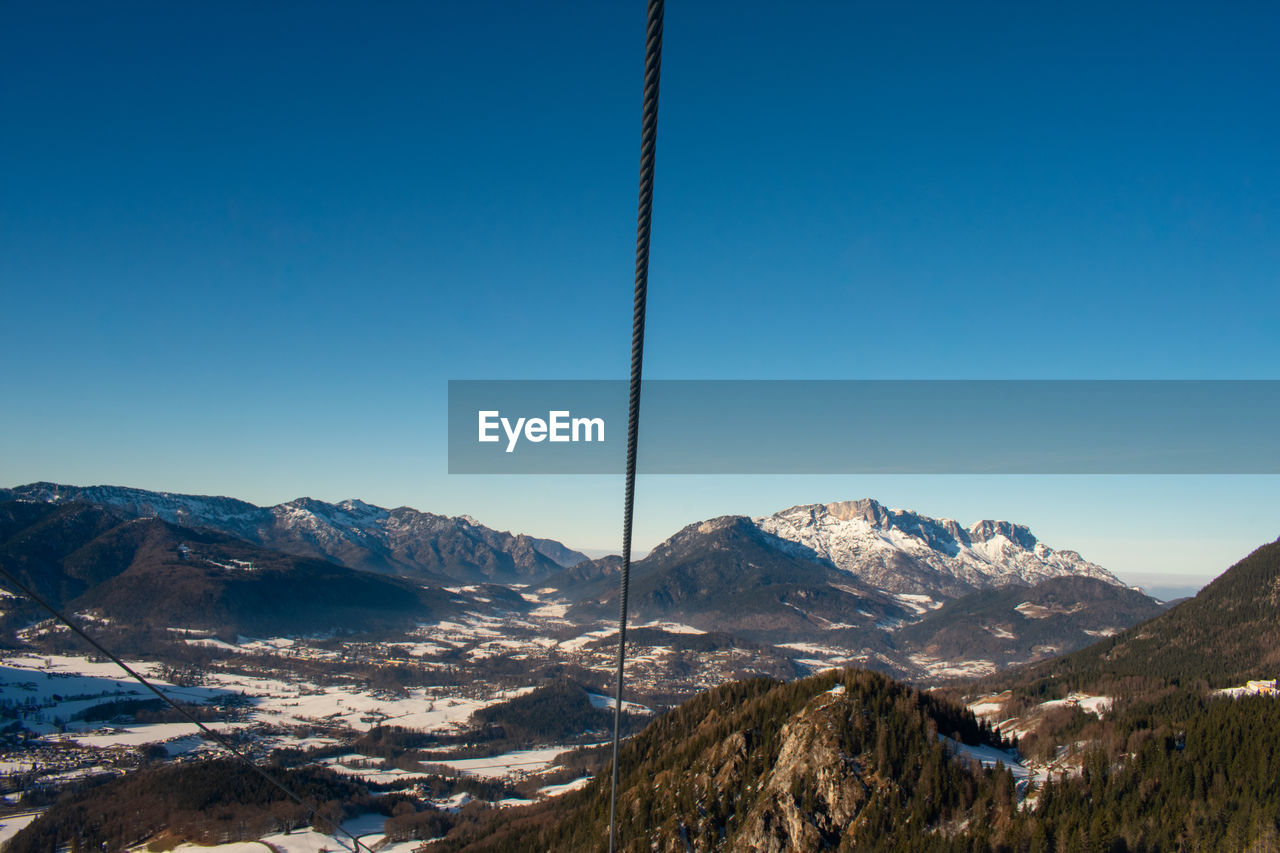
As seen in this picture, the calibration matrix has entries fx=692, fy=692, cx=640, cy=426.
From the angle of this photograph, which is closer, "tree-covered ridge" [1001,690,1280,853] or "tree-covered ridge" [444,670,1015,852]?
"tree-covered ridge" [1001,690,1280,853]

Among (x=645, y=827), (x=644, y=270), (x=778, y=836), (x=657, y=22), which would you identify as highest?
(x=657, y=22)

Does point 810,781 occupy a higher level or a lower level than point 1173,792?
lower

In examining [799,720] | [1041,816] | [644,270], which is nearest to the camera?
[644,270]

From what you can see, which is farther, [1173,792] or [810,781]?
[810,781]

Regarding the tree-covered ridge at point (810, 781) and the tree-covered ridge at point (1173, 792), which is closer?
the tree-covered ridge at point (1173, 792)

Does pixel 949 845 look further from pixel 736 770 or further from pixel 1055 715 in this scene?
pixel 1055 715

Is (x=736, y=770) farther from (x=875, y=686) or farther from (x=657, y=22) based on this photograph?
(x=657, y=22)

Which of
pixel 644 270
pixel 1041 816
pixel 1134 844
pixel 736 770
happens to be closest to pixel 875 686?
pixel 736 770

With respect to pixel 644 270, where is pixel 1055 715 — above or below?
below

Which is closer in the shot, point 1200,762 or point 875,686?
point 1200,762

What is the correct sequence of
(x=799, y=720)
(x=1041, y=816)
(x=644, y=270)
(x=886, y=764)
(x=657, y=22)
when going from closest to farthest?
(x=657, y=22), (x=644, y=270), (x=1041, y=816), (x=886, y=764), (x=799, y=720)
